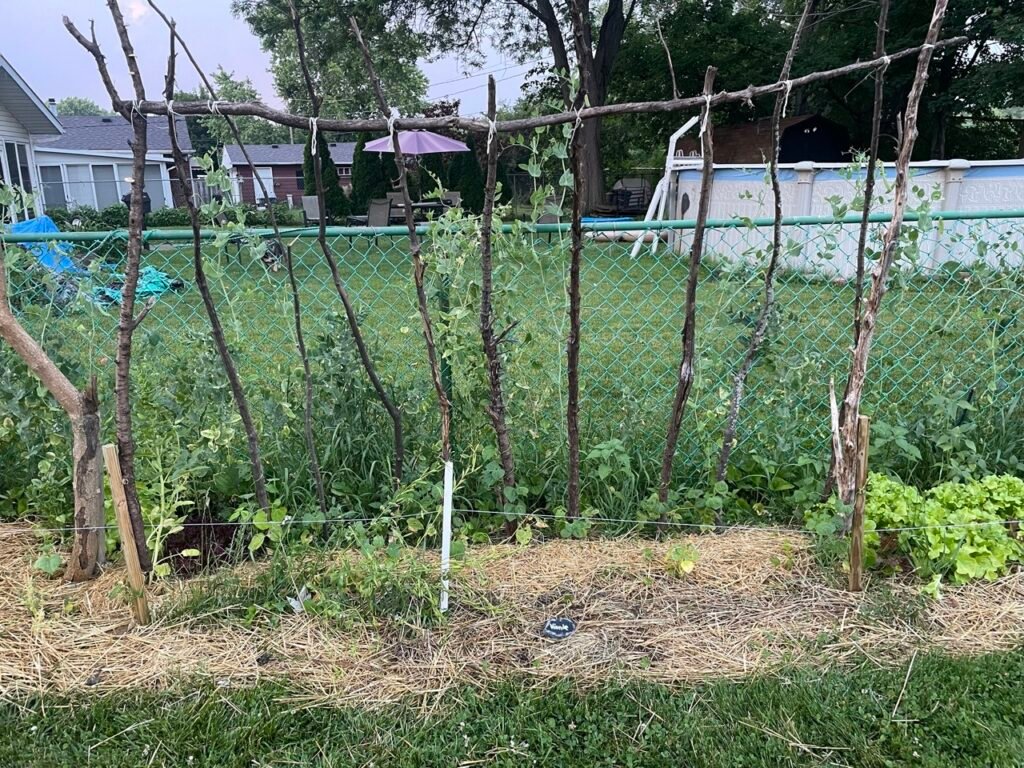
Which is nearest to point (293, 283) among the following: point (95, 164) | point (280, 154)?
point (95, 164)

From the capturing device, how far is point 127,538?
2016 millimetres

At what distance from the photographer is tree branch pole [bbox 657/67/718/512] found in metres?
1.96

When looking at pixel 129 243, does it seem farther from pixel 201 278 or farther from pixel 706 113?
pixel 706 113

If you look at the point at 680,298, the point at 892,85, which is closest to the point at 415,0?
the point at 892,85

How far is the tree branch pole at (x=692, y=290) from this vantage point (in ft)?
6.43

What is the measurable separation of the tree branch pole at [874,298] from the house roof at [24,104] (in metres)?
17.6

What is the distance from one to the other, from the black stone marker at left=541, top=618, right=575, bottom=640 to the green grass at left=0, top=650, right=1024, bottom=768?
7.4 inches

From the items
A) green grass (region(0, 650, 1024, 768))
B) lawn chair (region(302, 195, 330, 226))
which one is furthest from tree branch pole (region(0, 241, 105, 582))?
lawn chair (region(302, 195, 330, 226))

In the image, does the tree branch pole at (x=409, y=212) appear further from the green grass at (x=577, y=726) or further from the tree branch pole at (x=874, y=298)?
the tree branch pole at (x=874, y=298)

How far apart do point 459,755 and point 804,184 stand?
9.00m

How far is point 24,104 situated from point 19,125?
2.86ft

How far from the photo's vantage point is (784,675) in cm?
195

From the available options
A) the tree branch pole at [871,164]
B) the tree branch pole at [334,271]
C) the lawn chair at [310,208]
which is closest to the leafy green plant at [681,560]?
the tree branch pole at [871,164]

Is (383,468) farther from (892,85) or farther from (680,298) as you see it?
(892,85)
